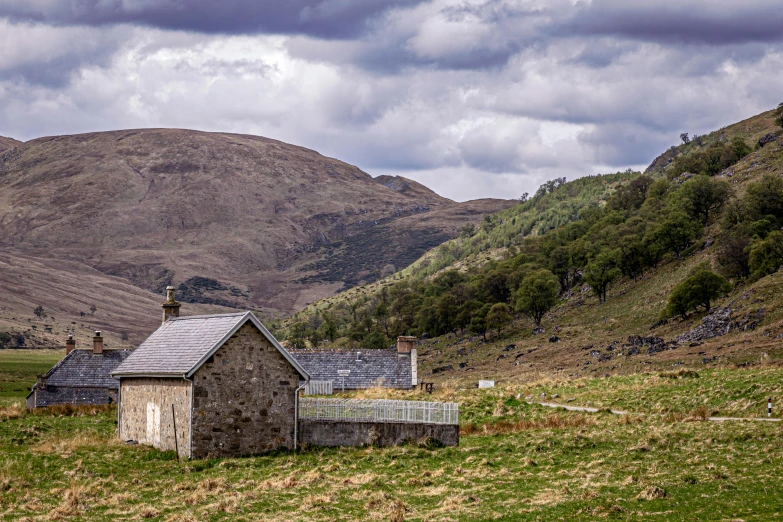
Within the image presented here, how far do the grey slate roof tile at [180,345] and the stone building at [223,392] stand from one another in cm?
6

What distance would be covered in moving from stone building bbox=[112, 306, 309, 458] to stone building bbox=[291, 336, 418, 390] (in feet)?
84.6

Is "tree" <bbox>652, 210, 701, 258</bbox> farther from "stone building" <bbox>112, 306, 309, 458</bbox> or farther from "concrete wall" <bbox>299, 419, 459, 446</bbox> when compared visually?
"stone building" <bbox>112, 306, 309, 458</bbox>

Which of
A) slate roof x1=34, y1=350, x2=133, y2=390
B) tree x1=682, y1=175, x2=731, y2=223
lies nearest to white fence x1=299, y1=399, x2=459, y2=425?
slate roof x1=34, y1=350, x2=133, y2=390

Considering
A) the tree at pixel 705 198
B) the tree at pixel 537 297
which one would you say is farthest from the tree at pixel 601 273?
the tree at pixel 705 198

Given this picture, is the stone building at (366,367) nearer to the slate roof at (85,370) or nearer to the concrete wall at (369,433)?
the slate roof at (85,370)

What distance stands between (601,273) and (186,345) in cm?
8530

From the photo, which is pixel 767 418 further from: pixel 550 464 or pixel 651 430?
pixel 550 464

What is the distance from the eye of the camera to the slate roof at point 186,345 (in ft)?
109

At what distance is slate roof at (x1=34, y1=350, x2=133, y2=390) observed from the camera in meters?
69.8

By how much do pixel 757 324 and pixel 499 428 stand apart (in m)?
42.1

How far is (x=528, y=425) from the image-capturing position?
3816cm

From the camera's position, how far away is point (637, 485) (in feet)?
76.7

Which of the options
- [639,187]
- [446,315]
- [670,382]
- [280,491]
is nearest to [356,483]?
[280,491]

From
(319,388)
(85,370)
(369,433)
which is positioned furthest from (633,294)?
(369,433)
